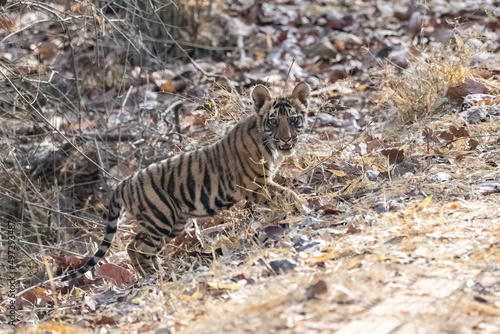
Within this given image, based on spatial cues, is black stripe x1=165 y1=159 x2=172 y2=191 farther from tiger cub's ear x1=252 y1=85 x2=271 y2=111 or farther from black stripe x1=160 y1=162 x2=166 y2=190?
tiger cub's ear x1=252 y1=85 x2=271 y2=111

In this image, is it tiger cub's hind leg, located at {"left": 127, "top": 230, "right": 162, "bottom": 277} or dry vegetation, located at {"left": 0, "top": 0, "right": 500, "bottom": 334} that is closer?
dry vegetation, located at {"left": 0, "top": 0, "right": 500, "bottom": 334}

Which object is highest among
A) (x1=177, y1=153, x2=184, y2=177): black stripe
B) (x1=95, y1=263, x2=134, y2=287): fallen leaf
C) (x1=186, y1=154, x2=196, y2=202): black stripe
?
(x1=177, y1=153, x2=184, y2=177): black stripe

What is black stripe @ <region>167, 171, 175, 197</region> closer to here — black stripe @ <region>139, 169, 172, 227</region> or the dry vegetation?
black stripe @ <region>139, 169, 172, 227</region>

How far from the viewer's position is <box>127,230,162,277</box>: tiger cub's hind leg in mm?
4793

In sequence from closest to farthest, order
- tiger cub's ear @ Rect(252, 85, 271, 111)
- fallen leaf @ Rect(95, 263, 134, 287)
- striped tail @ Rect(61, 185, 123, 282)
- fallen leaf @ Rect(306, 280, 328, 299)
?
fallen leaf @ Rect(306, 280, 328, 299)
striped tail @ Rect(61, 185, 123, 282)
fallen leaf @ Rect(95, 263, 134, 287)
tiger cub's ear @ Rect(252, 85, 271, 111)

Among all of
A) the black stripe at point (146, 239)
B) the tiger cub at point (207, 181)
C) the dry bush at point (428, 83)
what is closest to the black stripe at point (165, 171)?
the tiger cub at point (207, 181)

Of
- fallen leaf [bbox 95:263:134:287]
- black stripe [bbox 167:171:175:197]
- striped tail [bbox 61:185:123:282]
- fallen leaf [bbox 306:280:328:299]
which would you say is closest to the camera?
fallen leaf [bbox 306:280:328:299]

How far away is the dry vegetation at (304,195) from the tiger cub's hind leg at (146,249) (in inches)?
6.0

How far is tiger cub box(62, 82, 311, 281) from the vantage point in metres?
4.82

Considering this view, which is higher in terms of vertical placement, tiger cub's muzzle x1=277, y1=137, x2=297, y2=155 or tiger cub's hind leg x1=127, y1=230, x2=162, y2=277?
tiger cub's muzzle x1=277, y1=137, x2=297, y2=155

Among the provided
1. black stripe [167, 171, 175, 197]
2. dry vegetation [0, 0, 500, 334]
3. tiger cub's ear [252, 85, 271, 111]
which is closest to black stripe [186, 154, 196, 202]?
black stripe [167, 171, 175, 197]

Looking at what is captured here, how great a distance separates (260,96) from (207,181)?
86 centimetres

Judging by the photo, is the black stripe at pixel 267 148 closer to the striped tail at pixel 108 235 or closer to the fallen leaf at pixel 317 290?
the striped tail at pixel 108 235

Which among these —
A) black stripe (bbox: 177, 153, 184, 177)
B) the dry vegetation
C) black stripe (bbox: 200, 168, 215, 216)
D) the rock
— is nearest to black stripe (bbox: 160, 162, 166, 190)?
black stripe (bbox: 177, 153, 184, 177)
